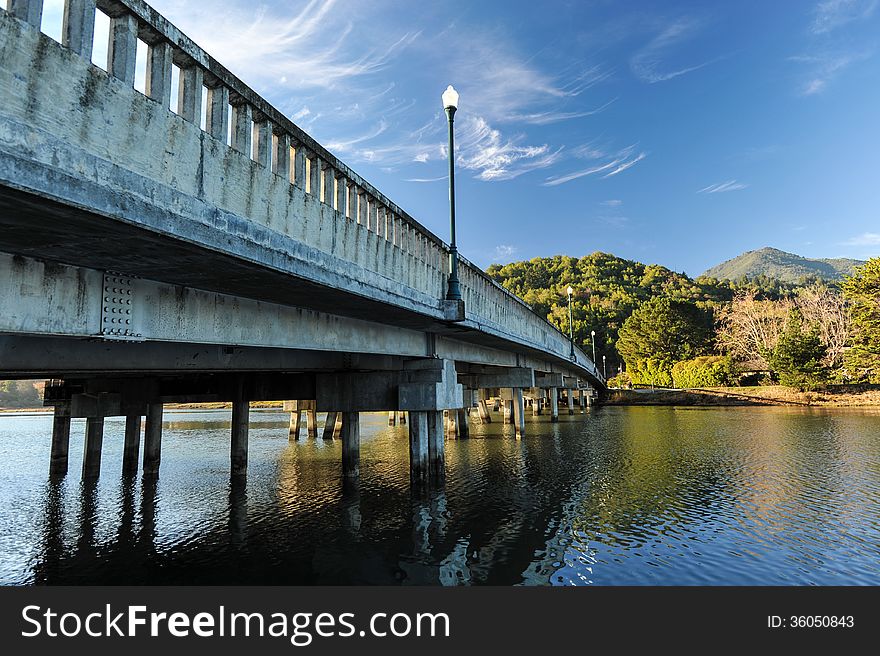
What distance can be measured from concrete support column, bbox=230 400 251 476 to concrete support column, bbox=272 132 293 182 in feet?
52.8

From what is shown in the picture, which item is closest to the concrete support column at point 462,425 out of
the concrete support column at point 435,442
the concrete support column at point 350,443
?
the concrete support column at point 350,443

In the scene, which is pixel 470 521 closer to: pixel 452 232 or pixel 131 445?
pixel 452 232

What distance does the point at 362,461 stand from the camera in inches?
1096

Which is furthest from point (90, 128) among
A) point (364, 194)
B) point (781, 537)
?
point (781, 537)

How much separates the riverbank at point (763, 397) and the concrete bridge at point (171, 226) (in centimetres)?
7097

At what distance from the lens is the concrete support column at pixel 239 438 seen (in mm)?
23219

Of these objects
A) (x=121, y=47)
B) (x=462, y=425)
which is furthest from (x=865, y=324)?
(x=121, y=47)

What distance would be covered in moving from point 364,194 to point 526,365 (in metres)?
25.3

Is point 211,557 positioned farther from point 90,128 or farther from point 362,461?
point 362,461

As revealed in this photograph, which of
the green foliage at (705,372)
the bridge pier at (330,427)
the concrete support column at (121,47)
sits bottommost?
the bridge pier at (330,427)

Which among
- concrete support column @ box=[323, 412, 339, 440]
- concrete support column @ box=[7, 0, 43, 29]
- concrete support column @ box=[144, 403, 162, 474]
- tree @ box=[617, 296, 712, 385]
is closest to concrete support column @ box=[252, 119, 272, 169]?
concrete support column @ box=[7, 0, 43, 29]

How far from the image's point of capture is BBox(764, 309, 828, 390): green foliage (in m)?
68.7

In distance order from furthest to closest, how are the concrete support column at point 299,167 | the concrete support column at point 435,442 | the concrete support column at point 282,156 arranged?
the concrete support column at point 435,442 → the concrete support column at point 299,167 → the concrete support column at point 282,156

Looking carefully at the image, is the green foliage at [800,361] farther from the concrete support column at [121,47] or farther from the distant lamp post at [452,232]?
the concrete support column at [121,47]
